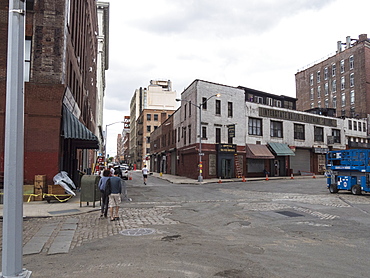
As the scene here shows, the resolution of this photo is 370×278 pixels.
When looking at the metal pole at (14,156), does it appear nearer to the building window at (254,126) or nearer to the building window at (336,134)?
the building window at (254,126)

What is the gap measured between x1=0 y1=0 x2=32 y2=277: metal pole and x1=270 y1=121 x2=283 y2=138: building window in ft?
127

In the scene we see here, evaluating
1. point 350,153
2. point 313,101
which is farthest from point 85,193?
point 313,101

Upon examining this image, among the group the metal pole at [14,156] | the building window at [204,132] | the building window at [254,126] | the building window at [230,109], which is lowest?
the metal pole at [14,156]

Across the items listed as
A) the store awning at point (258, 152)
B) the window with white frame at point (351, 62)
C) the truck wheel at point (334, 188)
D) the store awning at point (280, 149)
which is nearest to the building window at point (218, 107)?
the store awning at point (258, 152)

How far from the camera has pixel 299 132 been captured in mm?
42750

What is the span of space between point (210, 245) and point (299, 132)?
1546 inches

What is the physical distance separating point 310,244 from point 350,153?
45.8 ft

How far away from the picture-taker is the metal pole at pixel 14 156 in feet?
12.5

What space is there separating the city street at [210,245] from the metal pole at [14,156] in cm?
148

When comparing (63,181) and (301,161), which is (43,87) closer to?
(63,181)

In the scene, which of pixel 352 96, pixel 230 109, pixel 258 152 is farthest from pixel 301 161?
pixel 352 96

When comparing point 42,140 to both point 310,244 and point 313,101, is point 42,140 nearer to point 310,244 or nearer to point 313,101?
point 310,244

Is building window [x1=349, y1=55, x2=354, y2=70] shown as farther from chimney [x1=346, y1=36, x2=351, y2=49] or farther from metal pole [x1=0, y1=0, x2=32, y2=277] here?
metal pole [x1=0, y1=0, x2=32, y2=277]

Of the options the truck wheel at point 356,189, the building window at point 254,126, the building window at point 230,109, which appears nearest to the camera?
the truck wheel at point 356,189
